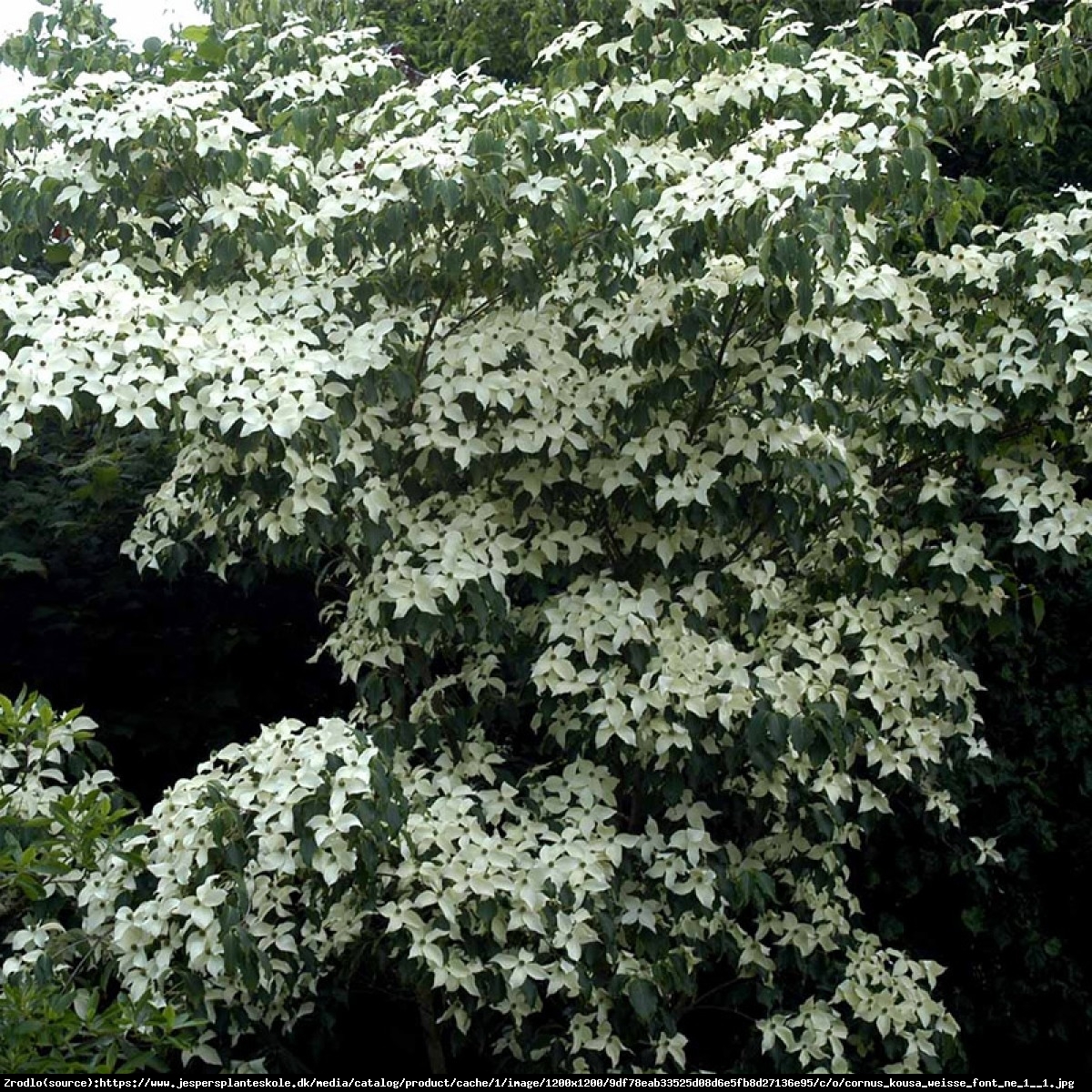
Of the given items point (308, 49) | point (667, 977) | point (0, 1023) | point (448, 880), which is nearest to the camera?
point (0, 1023)

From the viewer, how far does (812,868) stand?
3617 millimetres

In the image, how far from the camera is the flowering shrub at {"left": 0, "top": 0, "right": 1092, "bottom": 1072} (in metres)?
2.88

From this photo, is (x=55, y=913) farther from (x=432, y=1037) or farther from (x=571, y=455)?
(x=571, y=455)

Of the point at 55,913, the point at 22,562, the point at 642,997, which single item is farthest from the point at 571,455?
the point at 22,562

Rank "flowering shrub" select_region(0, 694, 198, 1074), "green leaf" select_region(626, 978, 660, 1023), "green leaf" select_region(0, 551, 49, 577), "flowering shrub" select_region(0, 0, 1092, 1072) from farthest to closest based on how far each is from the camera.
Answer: "green leaf" select_region(0, 551, 49, 577)
"green leaf" select_region(626, 978, 660, 1023)
"flowering shrub" select_region(0, 0, 1092, 1072)
"flowering shrub" select_region(0, 694, 198, 1074)

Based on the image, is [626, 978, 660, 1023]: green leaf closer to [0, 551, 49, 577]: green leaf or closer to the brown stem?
the brown stem

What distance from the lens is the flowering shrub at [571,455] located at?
2.88 metres

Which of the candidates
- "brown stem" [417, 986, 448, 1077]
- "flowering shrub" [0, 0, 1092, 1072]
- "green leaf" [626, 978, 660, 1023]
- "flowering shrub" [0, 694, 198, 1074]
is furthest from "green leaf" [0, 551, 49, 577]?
"green leaf" [626, 978, 660, 1023]

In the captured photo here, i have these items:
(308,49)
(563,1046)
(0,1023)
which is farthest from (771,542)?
(0,1023)

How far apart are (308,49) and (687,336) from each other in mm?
1306

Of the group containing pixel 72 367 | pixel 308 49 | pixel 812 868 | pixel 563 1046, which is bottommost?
pixel 563 1046

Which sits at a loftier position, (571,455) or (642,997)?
(571,455)

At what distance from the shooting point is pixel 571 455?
10.5ft

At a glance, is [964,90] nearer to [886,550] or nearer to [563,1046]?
[886,550]
